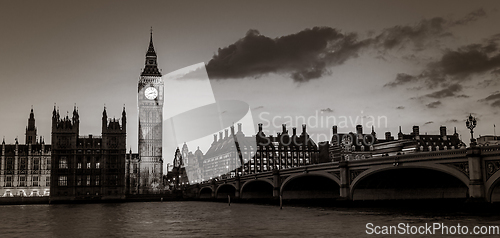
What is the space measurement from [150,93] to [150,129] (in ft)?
44.1

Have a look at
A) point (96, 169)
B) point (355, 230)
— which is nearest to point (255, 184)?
point (96, 169)

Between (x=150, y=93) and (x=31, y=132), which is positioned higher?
(x=150, y=93)

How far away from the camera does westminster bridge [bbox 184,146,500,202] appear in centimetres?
4712

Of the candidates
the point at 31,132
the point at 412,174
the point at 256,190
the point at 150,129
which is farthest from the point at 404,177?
the point at 31,132

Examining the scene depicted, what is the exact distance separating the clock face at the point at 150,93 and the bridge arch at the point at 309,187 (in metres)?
103

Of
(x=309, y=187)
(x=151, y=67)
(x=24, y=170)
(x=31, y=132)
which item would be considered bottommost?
(x=309, y=187)

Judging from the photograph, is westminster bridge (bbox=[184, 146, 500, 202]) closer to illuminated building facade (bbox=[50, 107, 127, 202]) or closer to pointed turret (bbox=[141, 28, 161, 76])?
illuminated building facade (bbox=[50, 107, 127, 202])

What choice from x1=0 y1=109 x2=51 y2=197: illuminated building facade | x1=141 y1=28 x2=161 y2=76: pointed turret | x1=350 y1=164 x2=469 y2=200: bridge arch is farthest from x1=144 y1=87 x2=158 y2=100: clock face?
x1=350 y1=164 x2=469 y2=200: bridge arch

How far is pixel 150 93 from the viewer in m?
192

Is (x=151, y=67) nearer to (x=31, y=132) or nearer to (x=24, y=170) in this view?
(x=31, y=132)

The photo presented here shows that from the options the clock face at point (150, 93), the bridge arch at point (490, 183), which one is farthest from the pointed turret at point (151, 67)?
the bridge arch at point (490, 183)

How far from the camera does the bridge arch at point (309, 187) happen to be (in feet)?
273

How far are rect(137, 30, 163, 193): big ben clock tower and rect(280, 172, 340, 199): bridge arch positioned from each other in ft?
328

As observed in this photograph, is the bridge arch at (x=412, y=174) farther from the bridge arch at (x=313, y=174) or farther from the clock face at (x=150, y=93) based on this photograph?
the clock face at (x=150, y=93)
